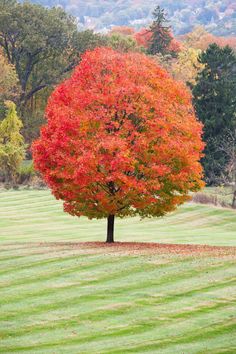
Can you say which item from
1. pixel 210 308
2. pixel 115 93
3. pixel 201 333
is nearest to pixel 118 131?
pixel 115 93

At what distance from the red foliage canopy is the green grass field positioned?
7.95 feet

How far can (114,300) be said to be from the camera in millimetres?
24000

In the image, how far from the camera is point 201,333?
65.7 feet

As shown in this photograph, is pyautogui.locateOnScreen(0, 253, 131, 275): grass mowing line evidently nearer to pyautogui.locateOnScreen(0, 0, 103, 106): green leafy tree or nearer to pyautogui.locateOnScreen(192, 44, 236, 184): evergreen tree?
pyautogui.locateOnScreen(192, 44, 236, 184): evergreen tree

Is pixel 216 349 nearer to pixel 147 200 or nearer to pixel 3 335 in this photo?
pixel 3 335

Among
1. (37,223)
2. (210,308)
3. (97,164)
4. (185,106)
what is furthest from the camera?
(37,223)

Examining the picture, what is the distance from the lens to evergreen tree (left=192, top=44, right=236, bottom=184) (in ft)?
268

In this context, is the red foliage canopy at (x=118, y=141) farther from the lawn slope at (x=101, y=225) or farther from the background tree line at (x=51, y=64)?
the background tree line at (x=51, y=64)

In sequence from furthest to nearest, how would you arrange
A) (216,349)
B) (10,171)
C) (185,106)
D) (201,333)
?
1. (10,171)
2. (185,106)
3. (201,333)
4. (216,349)

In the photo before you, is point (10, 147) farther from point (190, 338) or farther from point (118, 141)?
point (190, 338)

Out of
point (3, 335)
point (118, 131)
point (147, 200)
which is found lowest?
point (3, 335)

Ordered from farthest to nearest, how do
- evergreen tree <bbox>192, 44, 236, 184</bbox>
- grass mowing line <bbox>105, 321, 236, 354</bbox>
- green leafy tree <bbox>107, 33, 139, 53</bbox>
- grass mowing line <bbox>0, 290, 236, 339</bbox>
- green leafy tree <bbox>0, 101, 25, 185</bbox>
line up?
1. green leafy tree <bbox>107, 33, 139, 53</bbox>
2. green leafy tree <bbox>0, 101, 25, 185</bbox>
3. evergreen tree <bbox>192, 44, 236, 184</bbox>
4. grass mowing line <bbox>0, 290, 236, 339</bbox>
5. grass mowing line <bbox>105, 321, 236, 354</bbox>

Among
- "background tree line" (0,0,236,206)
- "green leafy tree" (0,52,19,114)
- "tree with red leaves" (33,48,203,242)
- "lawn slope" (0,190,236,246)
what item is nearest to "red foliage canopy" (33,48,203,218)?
→ "tree with red leaves" (33,48,203,242)

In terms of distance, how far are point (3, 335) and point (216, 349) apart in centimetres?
570
